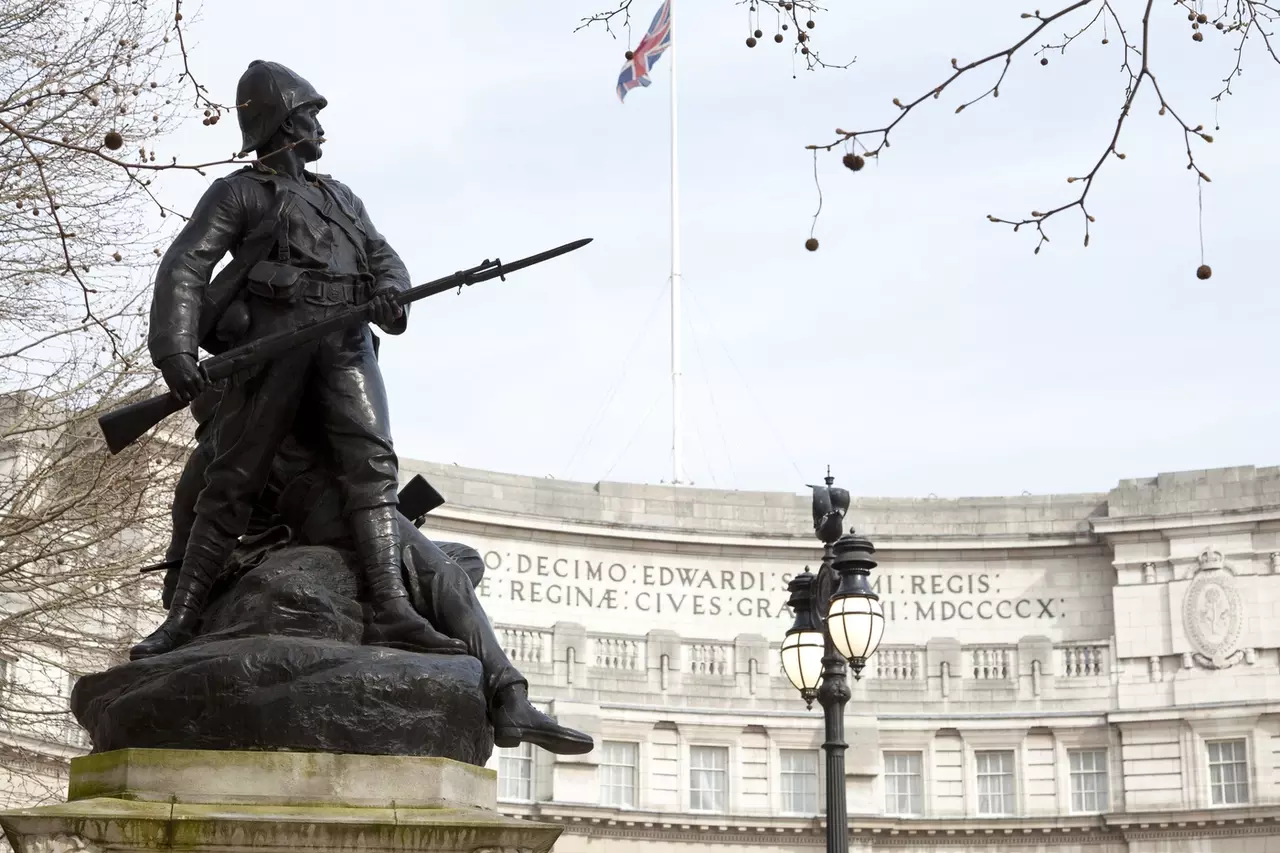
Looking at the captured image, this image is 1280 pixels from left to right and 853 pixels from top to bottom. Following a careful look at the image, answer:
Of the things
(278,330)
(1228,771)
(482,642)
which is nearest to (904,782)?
(1228,771)

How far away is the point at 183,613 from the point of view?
7.57 meters

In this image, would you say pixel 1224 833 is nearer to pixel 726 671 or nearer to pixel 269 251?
pixel 726 671

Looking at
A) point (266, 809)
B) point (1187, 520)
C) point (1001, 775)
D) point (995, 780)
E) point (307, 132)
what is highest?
point (1187, 520)

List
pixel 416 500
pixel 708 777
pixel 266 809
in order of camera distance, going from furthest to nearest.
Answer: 1. pixel 708 777
2. pixel 416 500
3. pixel 266 809

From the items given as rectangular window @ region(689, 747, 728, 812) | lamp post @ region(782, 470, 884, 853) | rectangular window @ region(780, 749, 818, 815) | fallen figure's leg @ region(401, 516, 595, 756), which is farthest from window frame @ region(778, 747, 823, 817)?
fallen figure's leg @ region(401, 516, 595, 756)

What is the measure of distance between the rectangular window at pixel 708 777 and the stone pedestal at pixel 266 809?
42459 mm

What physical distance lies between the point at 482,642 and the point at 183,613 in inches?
44.8

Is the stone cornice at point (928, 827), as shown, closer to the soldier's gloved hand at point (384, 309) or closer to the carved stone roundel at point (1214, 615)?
the carved stone roundel at point (1214, 615)

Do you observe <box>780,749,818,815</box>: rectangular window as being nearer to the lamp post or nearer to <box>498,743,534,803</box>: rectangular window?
<box>498,743,534,803</box>: rectangular window

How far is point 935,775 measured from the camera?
4944cm

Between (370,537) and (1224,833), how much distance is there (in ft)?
143

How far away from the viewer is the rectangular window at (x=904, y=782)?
1943 inches

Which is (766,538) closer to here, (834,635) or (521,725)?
(834,635)

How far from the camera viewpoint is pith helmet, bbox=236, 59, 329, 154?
802 centimetres
